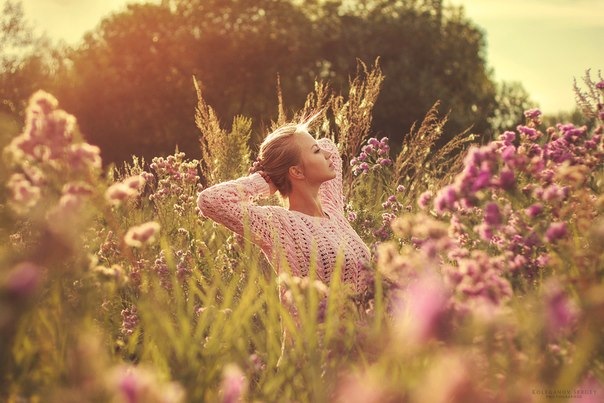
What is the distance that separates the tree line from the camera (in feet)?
86.9

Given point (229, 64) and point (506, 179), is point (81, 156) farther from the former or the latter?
point (229, 64)

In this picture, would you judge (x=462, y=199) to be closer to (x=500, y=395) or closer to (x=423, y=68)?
(x=500, y=395)

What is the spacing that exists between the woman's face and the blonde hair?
0.03 metres

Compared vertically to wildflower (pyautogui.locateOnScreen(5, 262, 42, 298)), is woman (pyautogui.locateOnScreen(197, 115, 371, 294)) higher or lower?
lower

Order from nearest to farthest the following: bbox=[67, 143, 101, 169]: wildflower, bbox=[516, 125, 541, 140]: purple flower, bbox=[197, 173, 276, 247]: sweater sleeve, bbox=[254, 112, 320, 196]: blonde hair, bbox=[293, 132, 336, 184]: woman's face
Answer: bbox=[67, 143, 101, 169]: wildflower → bbox=[516, 125, 541, 140]: purple flower → bbox=[197, 173, 276, 247]: sweater sleeve → bbox=[293, 132, 336, 184]: woman's face → bbox=[254, 112, 320, 196]: blonde hair

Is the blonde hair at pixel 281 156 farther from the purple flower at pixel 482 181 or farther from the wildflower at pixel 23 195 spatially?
the wildflower at pixel 23 195

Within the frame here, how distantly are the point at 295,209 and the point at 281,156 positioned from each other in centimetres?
32

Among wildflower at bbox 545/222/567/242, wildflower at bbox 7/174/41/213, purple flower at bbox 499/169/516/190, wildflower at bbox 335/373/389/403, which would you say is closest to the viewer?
wildflower at bbox 335/373/389/403

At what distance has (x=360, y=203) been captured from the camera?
242 inches

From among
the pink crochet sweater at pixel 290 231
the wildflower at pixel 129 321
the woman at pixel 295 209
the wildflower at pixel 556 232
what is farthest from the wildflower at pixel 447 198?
the wildflower at pixel 129 321

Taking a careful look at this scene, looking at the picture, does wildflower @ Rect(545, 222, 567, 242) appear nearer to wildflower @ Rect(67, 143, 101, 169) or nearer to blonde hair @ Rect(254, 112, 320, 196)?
wildflower @ Rect(67, 143, 101, 169)

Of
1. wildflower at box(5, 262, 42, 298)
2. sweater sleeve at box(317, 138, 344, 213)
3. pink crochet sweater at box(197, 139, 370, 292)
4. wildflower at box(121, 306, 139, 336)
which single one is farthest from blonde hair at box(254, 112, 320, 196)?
wildflower at box(5, 262, 42, 298)

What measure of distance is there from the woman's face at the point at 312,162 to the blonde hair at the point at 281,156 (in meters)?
0.03

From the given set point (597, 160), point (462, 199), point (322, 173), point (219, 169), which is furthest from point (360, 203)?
point (462, 199)
